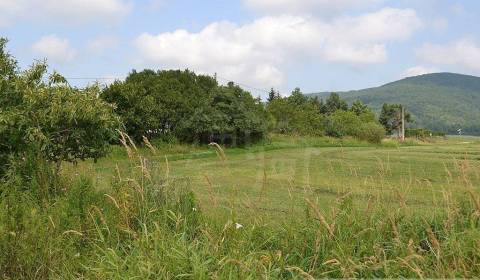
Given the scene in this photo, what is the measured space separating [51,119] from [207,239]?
13.2 feet

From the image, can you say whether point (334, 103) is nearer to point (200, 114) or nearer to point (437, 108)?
point (200, 114)

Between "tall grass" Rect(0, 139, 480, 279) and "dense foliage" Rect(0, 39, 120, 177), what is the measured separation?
1616 mm

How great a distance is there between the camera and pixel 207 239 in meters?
3.70

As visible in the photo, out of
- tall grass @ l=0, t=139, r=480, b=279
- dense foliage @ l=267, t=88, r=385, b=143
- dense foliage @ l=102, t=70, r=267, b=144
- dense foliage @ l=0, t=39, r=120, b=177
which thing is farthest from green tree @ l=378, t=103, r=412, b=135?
tall grass @ l=0, t=139, r=480, b=279

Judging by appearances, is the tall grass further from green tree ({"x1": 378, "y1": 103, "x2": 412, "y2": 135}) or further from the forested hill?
the forested hill

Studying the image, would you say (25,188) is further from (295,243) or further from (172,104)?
(172,104)

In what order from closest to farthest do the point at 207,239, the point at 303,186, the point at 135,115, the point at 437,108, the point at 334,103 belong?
1. the point at 207,239
2. the point at 303,186
3. the point at 135,115
4. the point at 334,103
5. the point at 437,108

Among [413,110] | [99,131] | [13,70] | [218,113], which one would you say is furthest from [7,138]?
[413,110]

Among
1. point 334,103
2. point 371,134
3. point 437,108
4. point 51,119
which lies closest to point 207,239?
point 51,119

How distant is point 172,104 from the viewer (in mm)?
27016

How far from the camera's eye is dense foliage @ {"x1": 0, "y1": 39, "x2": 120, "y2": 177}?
6430 mm

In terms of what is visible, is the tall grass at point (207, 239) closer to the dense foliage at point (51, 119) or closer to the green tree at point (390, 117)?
the dense foliage at point (51, 119)

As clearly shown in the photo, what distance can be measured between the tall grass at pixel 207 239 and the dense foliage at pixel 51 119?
1.62m

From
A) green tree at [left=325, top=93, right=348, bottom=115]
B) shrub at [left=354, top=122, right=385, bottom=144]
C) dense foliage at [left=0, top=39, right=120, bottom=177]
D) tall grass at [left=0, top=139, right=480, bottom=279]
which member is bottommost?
shrub at [left=354, top=122, right=385, bottom=144]
